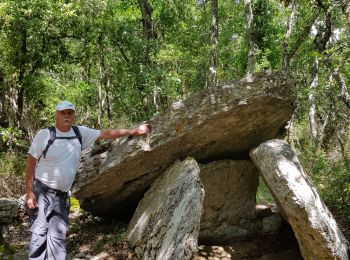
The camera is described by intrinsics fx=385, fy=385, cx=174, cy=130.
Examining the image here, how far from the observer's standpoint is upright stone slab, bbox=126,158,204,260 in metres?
4.73

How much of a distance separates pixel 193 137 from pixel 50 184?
2.31 meters

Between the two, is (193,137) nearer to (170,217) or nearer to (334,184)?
(170,217)

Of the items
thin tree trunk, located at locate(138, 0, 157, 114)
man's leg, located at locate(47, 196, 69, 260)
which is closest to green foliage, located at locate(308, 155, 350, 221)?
man's leg, located at locate(47, 196, 69, 260)

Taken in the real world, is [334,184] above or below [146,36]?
below

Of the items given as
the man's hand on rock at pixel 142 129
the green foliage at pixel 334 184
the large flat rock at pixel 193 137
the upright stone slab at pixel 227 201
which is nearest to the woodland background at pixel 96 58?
the green foliage at pixel 334 184

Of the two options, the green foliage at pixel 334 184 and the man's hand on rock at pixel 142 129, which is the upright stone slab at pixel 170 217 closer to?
the man's hand on rock at pixel 142 129

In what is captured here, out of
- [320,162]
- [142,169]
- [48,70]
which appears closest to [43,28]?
[48,70]

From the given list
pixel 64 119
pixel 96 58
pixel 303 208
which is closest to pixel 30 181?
pixel 64 119

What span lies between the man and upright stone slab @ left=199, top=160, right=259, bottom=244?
263cm

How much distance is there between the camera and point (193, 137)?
19.6 feet

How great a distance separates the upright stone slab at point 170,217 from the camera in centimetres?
473

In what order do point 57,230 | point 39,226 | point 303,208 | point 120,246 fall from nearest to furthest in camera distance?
point 39,226 < point 57,230 < point 303,208 < point 120,246

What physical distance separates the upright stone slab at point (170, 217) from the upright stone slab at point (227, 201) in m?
0.89

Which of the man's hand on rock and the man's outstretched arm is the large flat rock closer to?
the man's hand on rock
